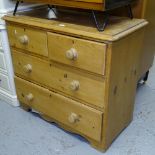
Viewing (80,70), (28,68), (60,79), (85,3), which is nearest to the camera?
(85,3)

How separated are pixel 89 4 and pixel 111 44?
9.3 inches

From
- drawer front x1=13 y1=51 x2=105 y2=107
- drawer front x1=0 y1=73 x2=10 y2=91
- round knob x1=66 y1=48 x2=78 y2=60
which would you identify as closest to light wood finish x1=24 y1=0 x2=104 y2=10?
round knob x1=66 y1=48 x2=78 y2=60

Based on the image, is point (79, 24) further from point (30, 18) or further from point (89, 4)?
point (30, 18)

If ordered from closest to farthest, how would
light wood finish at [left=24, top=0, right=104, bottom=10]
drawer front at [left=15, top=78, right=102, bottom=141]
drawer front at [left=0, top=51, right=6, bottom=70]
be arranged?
A: light wood finish at [left=24, top=0, right=104, bottom=10] < drawer front at [left=15, top=78, right=102, bottom=141] < drawer front at [left=0, top=51, right=6, bottom=70]

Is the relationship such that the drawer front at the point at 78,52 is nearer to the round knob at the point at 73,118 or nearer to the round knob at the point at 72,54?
the round knob at the point at 72,54

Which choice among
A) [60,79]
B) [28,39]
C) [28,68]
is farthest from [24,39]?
[60,79]

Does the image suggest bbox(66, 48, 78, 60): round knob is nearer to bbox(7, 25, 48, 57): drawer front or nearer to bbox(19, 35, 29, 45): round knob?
bbox(7, 25, 48, 57): drawer front

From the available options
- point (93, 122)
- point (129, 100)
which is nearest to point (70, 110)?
point (93, 122)

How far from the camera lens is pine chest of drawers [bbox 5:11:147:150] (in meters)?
1.19

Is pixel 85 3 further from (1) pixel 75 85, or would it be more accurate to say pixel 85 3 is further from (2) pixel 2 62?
(2) pixel 2 62

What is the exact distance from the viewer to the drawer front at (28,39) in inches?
54.8

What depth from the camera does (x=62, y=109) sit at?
4.87 feet

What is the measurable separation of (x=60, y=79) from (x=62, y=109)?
0.21m

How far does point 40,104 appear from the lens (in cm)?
163
